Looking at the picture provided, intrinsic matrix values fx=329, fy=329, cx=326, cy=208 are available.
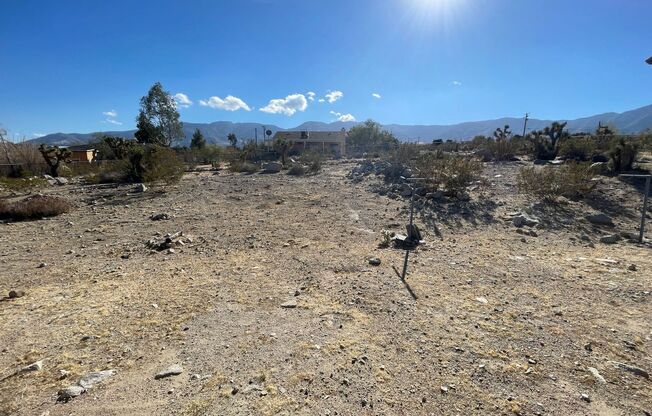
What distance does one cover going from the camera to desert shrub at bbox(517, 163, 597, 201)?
9977 mm

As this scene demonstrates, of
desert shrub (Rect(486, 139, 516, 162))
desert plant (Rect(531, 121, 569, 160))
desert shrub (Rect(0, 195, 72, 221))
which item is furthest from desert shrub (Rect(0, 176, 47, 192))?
desert plant (Rect(531, 121, 569, 160))

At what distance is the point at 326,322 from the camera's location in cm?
372

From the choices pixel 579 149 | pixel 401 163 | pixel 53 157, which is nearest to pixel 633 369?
pixel 401 163

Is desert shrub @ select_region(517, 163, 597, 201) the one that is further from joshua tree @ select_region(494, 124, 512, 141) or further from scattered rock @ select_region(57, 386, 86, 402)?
joshua tree @ select_region(494, 124, 512, 141)

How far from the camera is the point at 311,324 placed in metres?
3.68

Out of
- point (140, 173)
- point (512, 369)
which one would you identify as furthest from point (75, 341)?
point (140, 173)

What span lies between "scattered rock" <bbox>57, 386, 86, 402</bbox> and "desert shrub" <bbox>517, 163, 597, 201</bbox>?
37.4ft

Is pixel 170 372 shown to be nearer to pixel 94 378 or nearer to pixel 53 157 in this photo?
pixel 94 378

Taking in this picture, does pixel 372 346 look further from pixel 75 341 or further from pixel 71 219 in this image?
pixel 71 219

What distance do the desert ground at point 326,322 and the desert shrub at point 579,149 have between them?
14.8 meters

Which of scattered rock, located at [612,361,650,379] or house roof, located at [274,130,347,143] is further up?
house roof, located at [274,130,347,143]

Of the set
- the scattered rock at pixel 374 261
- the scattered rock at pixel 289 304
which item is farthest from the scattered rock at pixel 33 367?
the scattered rock at pixel 374 261

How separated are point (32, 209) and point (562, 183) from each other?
50.6 ft

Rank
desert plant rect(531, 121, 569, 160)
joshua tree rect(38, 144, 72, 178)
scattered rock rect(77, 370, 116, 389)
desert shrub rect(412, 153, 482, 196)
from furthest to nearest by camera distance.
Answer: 1. desert plant rect(531, 121, 569, 160)
2. joshua tree rect(38, 144, 72, 178)
3. desert shrub rect(412, 153, 482, 196)
4. scattered rock rect(77, 370, 116, 389)
